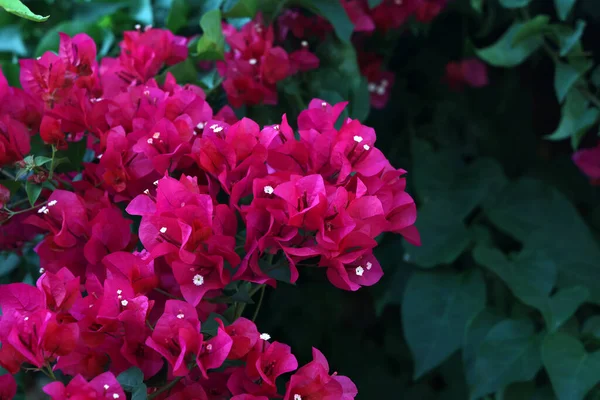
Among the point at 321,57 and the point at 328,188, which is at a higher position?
the point at 328,188

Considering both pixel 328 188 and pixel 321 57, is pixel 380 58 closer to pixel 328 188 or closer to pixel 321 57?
pixel 321 57

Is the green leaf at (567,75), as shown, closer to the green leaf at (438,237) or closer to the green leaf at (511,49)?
the green leaf at (511,49)

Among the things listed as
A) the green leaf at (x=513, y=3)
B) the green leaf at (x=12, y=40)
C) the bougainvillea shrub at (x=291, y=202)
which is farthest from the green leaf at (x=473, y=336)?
the green leaf at (x=12, y=40)

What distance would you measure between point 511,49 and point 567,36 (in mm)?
94

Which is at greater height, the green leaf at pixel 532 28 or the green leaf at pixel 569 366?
the green leaf at pixel 532 28

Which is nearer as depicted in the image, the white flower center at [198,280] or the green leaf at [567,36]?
the white flower center at [198,280]

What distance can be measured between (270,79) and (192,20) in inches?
12.8

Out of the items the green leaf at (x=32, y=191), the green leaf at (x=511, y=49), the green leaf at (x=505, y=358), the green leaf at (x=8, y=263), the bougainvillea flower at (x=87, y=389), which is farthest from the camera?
the green leaf at (x=511, y=49)

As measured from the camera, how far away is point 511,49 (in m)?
1.13

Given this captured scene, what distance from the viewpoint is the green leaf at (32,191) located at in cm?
70

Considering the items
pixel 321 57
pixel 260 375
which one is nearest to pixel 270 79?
pixel 321 57

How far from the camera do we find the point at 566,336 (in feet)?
3.26

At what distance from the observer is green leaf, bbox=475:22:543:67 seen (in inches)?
43.8

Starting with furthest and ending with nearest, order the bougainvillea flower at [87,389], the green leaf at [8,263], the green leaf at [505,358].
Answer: the green leaf at [505,358], the green leaf at [8,263], the bougainvillea flower at [87,389]
